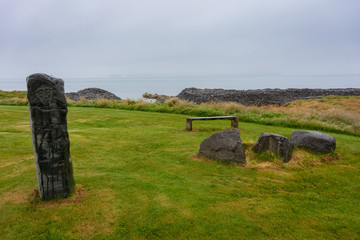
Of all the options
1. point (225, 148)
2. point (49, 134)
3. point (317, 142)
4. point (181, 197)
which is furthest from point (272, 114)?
point (49, 134)

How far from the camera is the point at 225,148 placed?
6.13m

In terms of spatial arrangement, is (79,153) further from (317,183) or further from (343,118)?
(343,118)

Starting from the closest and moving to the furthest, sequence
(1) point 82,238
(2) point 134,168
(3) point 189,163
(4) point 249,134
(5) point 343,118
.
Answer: (1) point 82,238, (2) point 134,168, (3) point 189,163, (4) point 249,134, (5) point 343,118

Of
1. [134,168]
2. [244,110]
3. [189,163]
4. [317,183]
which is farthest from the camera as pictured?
[244,110]

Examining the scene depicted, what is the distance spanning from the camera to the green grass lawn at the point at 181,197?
3426 millimetres

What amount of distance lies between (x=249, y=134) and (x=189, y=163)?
4396 mm

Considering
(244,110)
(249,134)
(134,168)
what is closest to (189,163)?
(134,168)

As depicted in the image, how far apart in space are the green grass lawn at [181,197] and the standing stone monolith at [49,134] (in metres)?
0.32

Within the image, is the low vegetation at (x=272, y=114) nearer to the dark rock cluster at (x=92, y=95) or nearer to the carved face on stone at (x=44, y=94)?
the carved face on stone at (x=44, y=94)

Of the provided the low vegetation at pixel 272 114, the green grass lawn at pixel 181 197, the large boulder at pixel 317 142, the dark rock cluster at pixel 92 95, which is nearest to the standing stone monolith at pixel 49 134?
the green grass lawn at pixel 181 197

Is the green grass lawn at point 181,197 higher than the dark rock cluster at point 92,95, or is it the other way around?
the dark rock cluster at point 92,95

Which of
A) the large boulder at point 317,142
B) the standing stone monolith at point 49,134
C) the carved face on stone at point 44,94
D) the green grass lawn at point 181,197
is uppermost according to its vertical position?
the carved face on stone at point 44,94

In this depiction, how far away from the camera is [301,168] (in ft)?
19.5

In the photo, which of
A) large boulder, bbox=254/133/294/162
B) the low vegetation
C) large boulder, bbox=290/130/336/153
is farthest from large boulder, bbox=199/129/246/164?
the low vegetation
